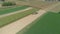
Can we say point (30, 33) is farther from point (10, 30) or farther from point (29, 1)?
point (29, 1)

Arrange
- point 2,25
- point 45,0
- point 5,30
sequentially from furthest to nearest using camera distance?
point 45,0 < point 2,25 < point 5,30

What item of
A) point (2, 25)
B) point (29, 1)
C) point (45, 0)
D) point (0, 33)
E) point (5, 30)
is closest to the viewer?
point (0, 33)

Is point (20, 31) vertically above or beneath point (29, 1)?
above

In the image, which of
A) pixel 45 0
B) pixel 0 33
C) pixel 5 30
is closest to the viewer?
pixel 0 33

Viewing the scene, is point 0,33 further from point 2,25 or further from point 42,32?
point 42,32

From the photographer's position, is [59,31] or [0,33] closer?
[0,33]

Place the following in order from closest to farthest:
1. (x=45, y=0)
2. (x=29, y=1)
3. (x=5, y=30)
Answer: (x=5, y=30), (x=29, y=1), (x=45, y=0)

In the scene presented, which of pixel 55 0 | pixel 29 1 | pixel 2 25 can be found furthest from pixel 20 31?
pixel 55 0

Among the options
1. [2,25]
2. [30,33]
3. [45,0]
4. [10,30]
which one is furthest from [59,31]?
[45,0]

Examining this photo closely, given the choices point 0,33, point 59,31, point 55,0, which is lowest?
point 55,0
